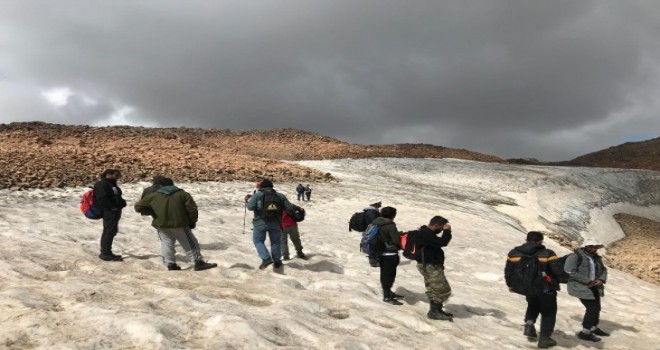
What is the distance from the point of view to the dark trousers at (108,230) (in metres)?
10.7

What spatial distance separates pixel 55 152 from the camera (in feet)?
85.0

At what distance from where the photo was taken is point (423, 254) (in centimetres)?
923

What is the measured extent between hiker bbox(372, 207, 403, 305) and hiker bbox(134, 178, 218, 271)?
4.10 metres

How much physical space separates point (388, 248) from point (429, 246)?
0.92m

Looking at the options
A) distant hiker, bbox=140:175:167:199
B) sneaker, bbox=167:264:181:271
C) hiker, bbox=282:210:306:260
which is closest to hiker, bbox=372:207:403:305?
hiker, bbox=282:210:306:260

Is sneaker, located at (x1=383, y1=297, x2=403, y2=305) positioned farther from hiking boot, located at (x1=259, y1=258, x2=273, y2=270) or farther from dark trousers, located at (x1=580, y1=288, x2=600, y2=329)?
dark trousers, located at (x1=580, y1=288, x2=600, y2=329)

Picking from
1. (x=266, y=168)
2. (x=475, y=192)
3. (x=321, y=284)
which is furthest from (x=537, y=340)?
(x=475, y=192)

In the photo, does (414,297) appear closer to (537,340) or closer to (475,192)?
(537,340)

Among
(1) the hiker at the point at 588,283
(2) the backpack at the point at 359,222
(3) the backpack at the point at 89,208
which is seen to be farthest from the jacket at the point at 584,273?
(3) the backpack at the point at 89,208

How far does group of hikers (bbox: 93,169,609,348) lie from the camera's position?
8.62 m

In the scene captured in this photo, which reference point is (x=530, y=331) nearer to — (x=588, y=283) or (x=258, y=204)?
(x=588, y=283)

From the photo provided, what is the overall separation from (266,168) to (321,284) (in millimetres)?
22017

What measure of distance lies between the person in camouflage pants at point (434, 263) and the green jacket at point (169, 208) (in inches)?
199

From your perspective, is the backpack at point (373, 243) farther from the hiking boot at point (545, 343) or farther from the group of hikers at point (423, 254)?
the hiking boot at point (545, 343)
